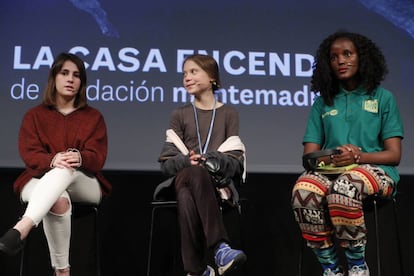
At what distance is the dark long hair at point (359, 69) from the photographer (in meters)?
2.82

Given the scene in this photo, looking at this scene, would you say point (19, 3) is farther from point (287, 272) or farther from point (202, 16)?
point (287, 272)

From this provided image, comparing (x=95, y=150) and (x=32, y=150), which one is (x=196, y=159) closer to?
(x=95, y=150)

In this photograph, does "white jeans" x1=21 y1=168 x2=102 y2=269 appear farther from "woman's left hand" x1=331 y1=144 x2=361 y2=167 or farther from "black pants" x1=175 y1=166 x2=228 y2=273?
"woman's left hand" x1=331 y1=144 x2=361 y2=167

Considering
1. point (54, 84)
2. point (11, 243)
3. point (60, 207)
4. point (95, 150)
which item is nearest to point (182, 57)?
point (54, 84)

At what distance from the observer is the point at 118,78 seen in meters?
3.69

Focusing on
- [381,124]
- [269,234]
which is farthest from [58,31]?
[381,124]

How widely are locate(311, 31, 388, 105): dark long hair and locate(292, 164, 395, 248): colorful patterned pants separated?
48 centimetres

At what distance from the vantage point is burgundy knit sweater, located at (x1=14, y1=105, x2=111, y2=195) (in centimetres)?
279

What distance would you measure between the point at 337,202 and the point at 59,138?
1.38 meters

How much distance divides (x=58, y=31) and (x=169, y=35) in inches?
27.8

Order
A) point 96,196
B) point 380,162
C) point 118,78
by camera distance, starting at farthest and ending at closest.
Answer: point 118,78
point 96,196
point 380,162

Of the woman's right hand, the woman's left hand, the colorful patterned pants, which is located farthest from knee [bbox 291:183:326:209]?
the woman's right hand

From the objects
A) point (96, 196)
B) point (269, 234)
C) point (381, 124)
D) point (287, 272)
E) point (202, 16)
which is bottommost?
point (287, 272)

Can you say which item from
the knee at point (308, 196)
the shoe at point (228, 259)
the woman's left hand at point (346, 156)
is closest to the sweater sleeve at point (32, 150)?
the shoe at point (228, 259)
